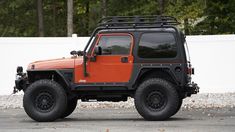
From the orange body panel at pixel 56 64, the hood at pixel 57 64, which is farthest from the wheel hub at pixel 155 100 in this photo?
the orange body panel at pixel 56 64

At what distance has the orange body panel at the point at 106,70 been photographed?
14797 mm

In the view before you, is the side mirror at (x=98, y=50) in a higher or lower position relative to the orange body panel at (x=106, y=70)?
higher

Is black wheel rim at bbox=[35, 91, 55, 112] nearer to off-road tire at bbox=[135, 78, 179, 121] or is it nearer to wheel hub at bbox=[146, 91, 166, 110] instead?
off-road tire at bbox=[135, 78, 179, 121]

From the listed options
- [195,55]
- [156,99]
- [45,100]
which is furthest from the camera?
[195,55]

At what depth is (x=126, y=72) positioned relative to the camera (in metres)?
14.8

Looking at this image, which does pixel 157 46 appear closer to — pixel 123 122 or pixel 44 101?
pixel 123 122

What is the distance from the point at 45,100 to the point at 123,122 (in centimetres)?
192

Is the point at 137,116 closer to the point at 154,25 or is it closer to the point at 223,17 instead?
the point at 154,25

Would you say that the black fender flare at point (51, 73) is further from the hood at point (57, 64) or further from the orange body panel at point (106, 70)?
the orange body panel at point (106, 70)

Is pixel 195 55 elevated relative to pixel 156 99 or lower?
elevated

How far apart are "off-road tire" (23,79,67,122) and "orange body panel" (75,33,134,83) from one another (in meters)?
0.55

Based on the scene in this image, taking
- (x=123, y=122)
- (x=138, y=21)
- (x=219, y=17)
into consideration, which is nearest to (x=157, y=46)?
(x=138, y=21)

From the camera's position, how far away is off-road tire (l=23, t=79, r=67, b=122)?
584 inches

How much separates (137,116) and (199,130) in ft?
12.7
